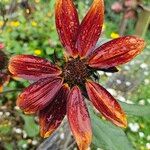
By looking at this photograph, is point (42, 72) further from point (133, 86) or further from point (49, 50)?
point (49, 50)

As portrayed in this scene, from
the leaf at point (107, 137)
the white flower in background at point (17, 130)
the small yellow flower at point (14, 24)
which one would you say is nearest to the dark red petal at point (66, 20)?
the leaf at point (107, 137)

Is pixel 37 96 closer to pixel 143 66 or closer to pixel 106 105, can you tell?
pixel 106 105

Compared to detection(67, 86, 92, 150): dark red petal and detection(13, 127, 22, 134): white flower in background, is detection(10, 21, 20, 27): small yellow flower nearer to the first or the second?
detection(13, 127, 22, 134): white flower in background

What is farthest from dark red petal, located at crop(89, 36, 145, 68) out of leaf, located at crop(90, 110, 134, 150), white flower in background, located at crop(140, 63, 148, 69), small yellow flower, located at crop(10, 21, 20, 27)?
small yellow flower, located at crop(10, 21, 20, 27)

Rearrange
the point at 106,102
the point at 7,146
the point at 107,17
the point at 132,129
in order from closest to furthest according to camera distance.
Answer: the point at 106,102 < the point at 7,146 < the point at 132,129 < the point at 107,17

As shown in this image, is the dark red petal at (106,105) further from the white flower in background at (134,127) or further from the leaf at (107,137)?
the white flower in background at (134,127)

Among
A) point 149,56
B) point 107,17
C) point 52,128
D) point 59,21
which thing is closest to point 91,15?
point 59,21
